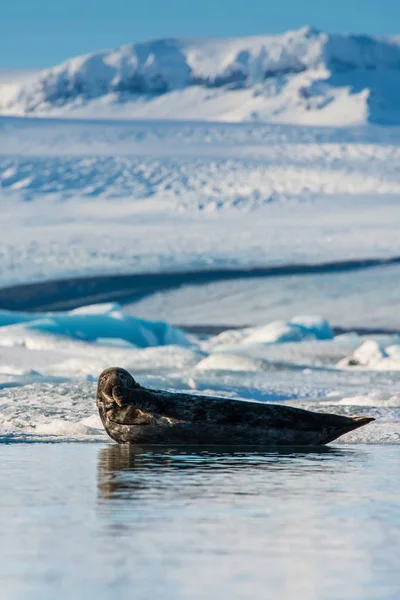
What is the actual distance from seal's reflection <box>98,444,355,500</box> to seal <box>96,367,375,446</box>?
4.3 inches

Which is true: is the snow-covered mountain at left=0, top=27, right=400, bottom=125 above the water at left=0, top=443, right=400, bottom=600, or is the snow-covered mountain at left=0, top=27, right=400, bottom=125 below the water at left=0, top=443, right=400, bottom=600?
above

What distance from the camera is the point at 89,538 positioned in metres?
4.46

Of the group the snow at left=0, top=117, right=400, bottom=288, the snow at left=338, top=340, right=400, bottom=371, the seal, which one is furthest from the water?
the snow at left=0, top=117, right=400, bottom=288

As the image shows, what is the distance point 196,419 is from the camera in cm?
795

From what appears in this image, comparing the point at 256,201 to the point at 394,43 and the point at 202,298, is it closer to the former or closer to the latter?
the point at 202,298

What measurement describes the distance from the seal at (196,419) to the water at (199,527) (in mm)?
590

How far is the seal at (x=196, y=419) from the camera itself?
26.1 ft

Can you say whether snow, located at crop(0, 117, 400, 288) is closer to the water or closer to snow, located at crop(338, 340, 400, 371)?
snow, located at crop(338, 340, 400, 371)

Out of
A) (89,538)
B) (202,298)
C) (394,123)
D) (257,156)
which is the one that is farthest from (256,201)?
(89,538)

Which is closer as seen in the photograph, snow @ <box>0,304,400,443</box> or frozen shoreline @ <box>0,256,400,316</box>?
snow @ <box>0,304,400,443</box>

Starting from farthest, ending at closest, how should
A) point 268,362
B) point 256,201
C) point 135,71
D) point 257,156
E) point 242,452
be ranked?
point 135,71 → point 257,156 → point 256,201 → point 268,362 → point 242,452

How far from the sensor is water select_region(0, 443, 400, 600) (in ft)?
12.2

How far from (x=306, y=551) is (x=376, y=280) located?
3129 centimetres

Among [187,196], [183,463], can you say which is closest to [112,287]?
[187,196]
